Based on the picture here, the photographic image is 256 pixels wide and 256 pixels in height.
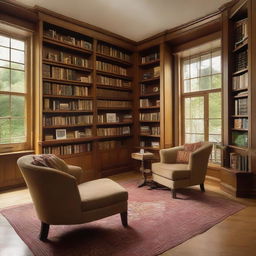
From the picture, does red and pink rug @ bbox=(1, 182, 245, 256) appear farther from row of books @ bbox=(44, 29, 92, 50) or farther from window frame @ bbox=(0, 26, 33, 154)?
row of books @ bbox=(44, 29, 92, 50)

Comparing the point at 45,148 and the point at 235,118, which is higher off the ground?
the point at 235,118

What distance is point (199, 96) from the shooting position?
4.62 m

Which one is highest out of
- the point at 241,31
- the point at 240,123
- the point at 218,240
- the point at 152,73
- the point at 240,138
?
the point at 241,31

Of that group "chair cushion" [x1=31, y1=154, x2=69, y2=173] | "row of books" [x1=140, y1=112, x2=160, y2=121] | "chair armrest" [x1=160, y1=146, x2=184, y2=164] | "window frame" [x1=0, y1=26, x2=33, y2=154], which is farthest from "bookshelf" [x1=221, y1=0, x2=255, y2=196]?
"window frame" [x1=0, y1=26, x2=33, y2=154]

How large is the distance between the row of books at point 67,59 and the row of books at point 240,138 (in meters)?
3.17

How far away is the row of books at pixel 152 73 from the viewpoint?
16.5ft

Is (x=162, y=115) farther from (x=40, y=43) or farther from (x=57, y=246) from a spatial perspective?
(x=57, y=246)

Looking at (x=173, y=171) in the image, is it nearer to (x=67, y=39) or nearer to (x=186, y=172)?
(x=186, y=172)

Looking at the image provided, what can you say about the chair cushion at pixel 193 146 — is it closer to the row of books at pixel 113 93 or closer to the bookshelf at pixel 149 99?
the bookshelf at pixel 149 99

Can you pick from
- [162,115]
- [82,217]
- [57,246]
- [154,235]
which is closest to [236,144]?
[162,115]

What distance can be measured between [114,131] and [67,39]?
218 cm

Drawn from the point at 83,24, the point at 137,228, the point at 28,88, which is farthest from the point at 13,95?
the point at 137,228

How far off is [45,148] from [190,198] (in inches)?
105

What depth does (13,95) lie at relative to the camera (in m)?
3.86
